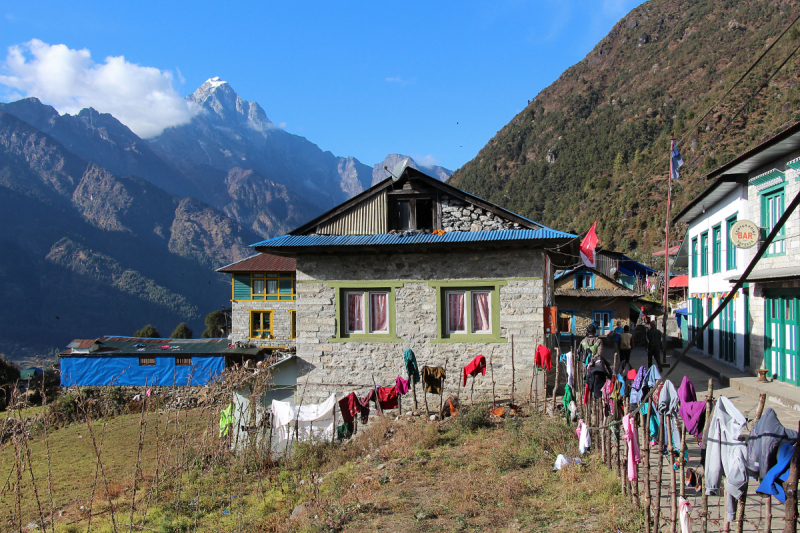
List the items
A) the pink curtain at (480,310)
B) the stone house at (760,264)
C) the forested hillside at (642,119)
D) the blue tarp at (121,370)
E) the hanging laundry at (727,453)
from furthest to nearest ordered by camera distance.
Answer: the forested hillside at (642,119), the blue tarp at (121,370), the pink curtain at (480,310), the stone house at (760,264), the hanging laundry at (727,453)

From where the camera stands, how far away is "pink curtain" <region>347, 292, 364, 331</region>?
14812 mm

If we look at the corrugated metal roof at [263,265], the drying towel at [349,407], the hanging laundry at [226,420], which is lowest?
the hanging laundry at [226,420]

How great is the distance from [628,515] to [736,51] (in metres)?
93.3

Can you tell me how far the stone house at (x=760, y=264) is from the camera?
13.1m

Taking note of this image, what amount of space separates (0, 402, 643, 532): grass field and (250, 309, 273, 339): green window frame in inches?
1040

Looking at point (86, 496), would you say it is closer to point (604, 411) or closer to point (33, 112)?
point (604, 411)

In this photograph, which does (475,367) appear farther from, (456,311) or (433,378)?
(456,311)

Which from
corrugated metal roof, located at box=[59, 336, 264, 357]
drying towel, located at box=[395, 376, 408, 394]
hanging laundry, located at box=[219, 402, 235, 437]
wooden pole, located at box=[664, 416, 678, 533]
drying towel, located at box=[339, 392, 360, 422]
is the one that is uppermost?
wooden pole, located at box=[664, 416, 678, 533]

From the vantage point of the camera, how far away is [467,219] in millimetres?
14422

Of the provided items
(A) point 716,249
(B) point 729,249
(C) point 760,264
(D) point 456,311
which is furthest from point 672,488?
(A) point 716,249

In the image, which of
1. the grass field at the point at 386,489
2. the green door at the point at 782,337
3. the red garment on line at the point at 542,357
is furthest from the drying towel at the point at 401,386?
the green door at the point at 782,337

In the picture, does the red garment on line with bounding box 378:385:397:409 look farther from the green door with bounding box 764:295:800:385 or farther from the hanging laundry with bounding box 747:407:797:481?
the green door with bounding box 764:295:800:385

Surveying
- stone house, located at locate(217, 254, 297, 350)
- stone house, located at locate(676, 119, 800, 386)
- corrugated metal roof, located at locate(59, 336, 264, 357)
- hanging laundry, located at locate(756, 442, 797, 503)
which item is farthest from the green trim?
stone house, located at locate(217, 254, 297, 350)

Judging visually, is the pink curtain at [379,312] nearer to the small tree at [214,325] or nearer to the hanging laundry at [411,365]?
the hanging laundry at [411,365]
